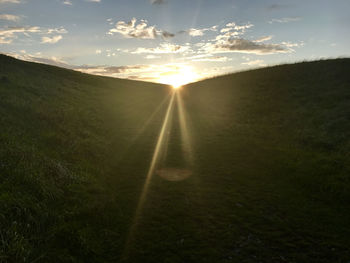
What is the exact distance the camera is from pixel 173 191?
10094 millimetres

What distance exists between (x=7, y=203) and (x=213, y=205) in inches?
226

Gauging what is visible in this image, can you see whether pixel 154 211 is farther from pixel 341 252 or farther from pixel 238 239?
pixel 341 252

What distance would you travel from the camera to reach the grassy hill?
6488 mm

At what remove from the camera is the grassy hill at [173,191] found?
6.49 meters

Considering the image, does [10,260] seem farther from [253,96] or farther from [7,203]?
[253,96]

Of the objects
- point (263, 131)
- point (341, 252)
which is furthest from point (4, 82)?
point (341, 252)

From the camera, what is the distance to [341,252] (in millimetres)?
6523

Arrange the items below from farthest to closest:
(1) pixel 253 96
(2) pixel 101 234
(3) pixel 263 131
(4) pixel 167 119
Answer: (1) pixel 253 96 < (4) pixel 167 119 < (3) pixel 263 131 < (2) pixel 101 234

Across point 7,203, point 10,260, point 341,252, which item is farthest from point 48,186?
point 341,252

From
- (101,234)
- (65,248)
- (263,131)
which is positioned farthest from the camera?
(263,131)

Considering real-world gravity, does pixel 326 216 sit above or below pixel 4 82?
below

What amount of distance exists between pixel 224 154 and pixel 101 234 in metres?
9.12

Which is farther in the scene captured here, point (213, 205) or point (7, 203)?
point (213, 205)

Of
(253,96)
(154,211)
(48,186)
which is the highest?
(253,96)
